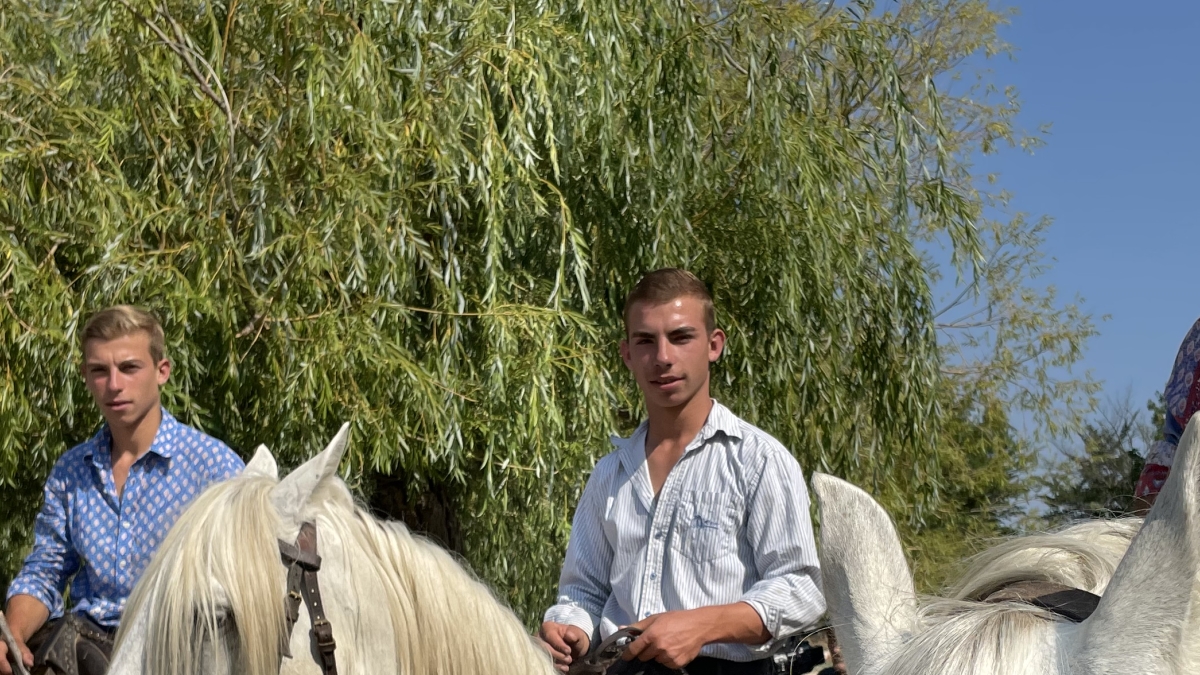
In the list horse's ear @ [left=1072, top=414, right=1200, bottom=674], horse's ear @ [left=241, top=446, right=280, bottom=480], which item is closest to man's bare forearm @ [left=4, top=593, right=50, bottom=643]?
horse's ear @ [left=241, top=446, right=280, bottom=480]

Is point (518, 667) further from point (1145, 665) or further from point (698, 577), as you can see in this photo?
point (1145, 665)

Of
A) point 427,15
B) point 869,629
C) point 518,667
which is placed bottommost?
point 518,667

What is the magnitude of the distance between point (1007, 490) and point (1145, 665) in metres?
12.2

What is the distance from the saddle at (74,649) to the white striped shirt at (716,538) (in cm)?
125

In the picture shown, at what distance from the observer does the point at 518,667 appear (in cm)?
210

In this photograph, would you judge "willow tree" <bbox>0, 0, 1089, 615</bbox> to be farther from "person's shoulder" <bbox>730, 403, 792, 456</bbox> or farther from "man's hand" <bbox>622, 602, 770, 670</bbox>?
"man's hand" <bbox>622, 602, 770, 670</bbox>

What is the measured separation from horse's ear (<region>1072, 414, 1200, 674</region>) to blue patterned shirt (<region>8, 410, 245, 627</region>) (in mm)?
2350

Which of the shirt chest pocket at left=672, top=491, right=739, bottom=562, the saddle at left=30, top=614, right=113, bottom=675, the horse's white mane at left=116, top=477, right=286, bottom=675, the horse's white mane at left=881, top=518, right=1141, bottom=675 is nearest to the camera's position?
the horse's white mane at left=881, top=518, right=1141, bottom=675

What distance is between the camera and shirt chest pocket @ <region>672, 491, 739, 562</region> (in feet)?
7.96

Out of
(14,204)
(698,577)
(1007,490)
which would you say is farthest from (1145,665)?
(1007,490)

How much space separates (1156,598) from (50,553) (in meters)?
2.88

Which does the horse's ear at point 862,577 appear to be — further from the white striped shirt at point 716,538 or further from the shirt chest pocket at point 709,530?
the shirt chest pocket at point 709,530

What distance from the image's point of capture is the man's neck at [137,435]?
10.3 ft

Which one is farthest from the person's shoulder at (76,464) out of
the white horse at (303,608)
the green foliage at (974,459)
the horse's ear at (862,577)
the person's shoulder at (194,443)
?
the green foliage at (974,459)
